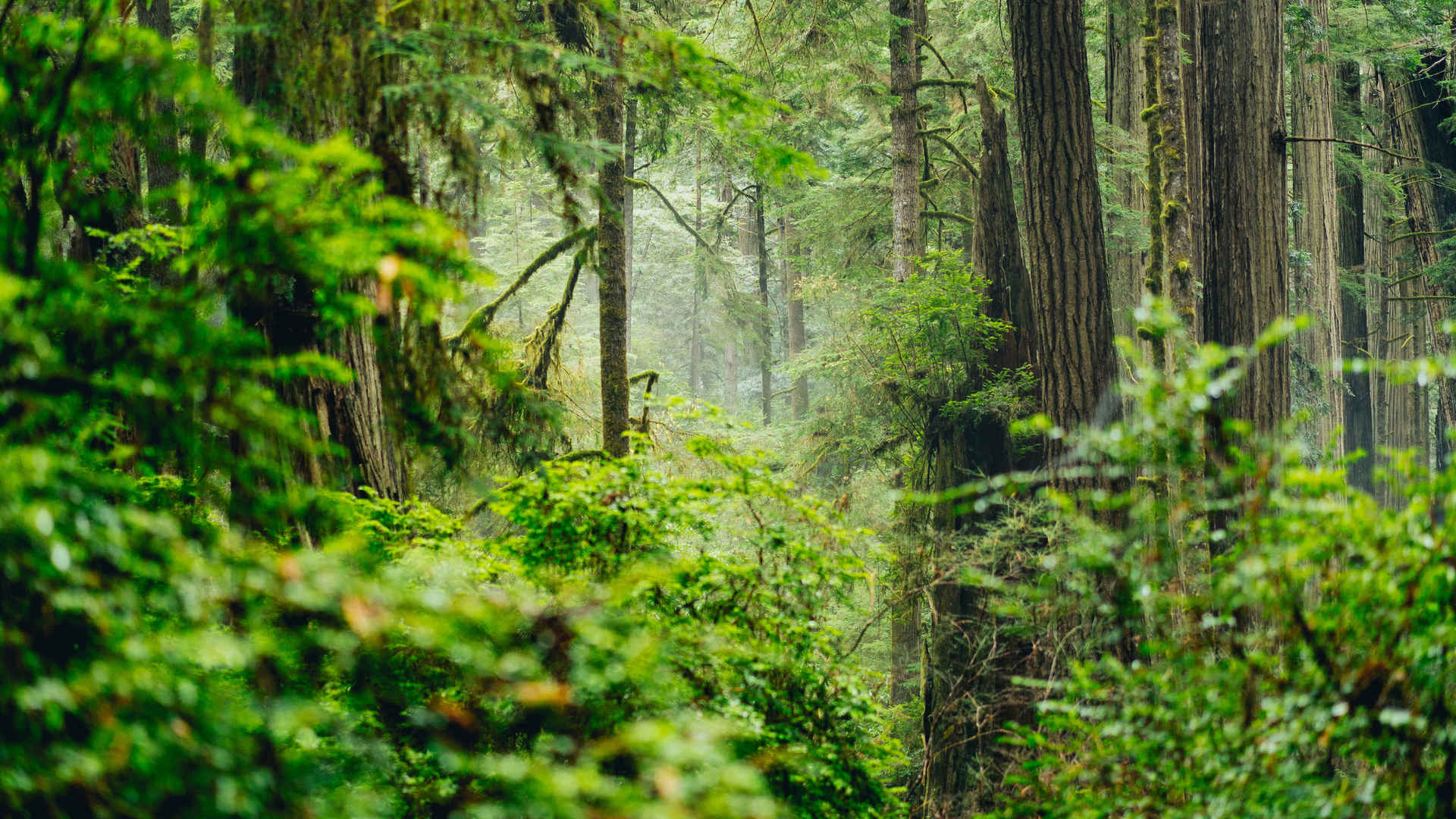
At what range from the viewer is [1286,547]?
7.89 ft

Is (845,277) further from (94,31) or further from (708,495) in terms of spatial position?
(94,31)

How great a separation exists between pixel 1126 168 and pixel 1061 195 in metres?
5.23

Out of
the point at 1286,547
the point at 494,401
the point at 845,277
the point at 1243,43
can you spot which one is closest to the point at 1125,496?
the point at 1286,547

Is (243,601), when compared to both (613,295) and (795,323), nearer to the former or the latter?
(613,295)

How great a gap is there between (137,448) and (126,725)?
831mm

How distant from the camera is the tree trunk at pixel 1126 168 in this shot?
41.8ft

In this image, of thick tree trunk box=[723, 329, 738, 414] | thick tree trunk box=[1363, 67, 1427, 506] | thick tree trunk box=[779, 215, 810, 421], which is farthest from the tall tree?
thick tree trunk box=[723, 329, 738, 414]

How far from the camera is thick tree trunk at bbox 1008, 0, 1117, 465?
772 cm

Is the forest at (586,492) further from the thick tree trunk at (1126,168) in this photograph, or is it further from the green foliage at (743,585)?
the thick tree trunk at (1126,168)

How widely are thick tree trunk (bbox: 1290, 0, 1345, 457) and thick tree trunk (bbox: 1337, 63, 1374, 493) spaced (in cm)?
293

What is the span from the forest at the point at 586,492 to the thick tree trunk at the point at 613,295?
0.05 meters

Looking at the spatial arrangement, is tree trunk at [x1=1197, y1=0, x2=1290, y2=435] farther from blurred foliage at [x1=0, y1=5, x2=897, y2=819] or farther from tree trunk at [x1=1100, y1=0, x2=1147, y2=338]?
blurred foliage at [x1=0, y1=5, x2=897, y2=819]

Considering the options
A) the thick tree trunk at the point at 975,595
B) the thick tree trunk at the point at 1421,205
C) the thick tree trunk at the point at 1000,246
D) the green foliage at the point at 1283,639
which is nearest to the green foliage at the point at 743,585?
the green foliage at the point at 1283,639

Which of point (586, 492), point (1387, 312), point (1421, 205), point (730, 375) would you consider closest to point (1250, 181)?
point (586, 492)
